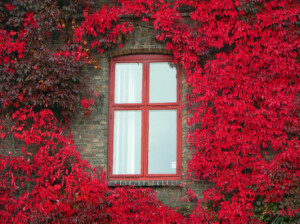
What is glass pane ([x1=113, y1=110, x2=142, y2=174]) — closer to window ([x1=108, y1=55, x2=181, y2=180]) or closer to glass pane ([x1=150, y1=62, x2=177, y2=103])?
window ([x1=108, y1=55, x2=181, y2=180])

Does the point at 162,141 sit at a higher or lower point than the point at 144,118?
lower

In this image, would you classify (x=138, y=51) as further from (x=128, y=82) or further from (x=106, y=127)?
(x=106, y=127)

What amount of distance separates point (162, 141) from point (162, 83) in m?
1.09

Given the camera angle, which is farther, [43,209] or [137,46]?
[137,46]

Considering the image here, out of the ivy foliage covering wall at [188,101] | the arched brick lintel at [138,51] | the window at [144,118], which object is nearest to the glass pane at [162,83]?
the window at [144,118]

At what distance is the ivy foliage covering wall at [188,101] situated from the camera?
8188mm

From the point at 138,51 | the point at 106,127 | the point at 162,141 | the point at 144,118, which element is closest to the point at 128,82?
the point at 138,51

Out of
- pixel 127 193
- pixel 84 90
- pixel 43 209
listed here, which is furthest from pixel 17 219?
pixel 84 90

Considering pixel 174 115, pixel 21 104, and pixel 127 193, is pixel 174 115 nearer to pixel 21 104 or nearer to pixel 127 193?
pixel 127 193

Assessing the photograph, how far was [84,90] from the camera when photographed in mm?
8898

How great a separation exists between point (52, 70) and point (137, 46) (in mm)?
1634

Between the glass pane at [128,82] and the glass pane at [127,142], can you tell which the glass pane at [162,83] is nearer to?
the glass pane at [128,82]

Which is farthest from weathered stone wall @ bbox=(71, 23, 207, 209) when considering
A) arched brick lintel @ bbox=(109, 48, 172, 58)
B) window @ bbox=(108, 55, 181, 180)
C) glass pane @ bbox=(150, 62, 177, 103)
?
glass pane @ bbox=(150, 62, 177, 103)

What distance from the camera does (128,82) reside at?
29.8 feet
